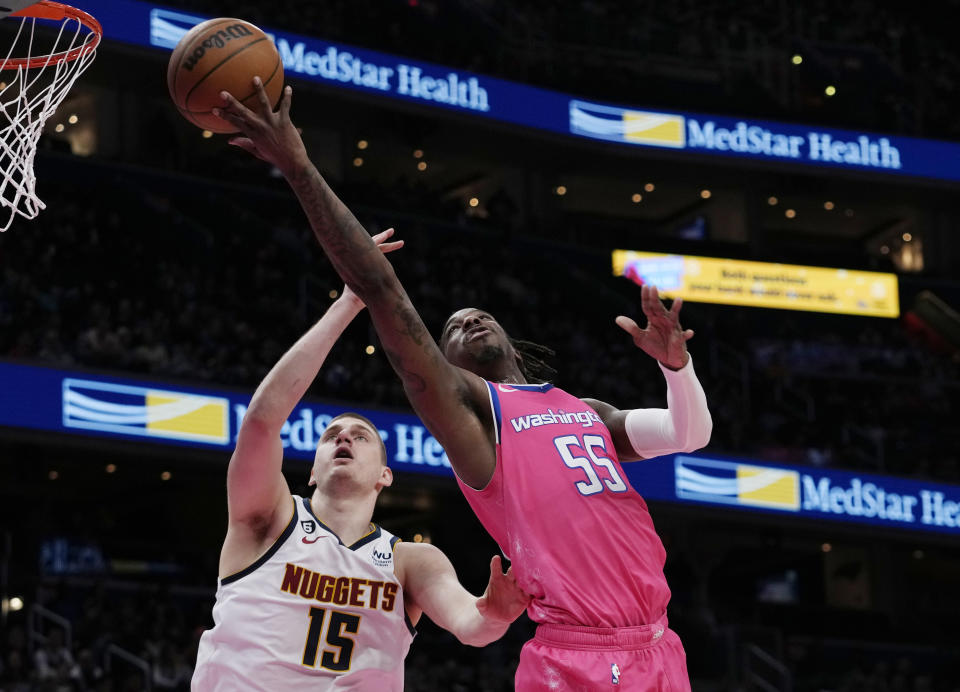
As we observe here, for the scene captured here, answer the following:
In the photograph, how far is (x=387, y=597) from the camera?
5.11m

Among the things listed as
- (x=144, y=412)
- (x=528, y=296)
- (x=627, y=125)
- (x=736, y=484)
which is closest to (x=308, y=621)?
(x=144, y=412)

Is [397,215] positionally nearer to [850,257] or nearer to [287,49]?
[287,49]

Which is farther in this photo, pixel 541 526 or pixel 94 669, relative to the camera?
pixel 94 669

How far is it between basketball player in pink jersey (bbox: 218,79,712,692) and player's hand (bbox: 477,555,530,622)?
0.49 feet

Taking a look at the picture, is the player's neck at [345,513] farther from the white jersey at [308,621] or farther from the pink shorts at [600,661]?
the pink shorts at [600,661]

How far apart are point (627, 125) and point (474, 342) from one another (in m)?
21.0

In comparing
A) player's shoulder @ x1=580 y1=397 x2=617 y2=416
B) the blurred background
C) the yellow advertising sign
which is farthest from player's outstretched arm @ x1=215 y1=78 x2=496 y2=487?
the yellow advertising sign

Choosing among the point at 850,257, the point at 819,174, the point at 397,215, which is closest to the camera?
the point at 397,215

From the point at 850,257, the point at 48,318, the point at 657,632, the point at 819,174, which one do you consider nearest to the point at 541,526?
the point at 657,632

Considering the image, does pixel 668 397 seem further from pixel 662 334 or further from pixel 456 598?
pixel 456 598

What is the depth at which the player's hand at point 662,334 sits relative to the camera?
173 inches

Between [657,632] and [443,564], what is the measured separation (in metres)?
1.05

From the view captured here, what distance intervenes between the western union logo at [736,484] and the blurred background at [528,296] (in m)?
0.14

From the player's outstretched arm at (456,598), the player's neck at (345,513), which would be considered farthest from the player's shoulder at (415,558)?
the player's neck at (345,513)
